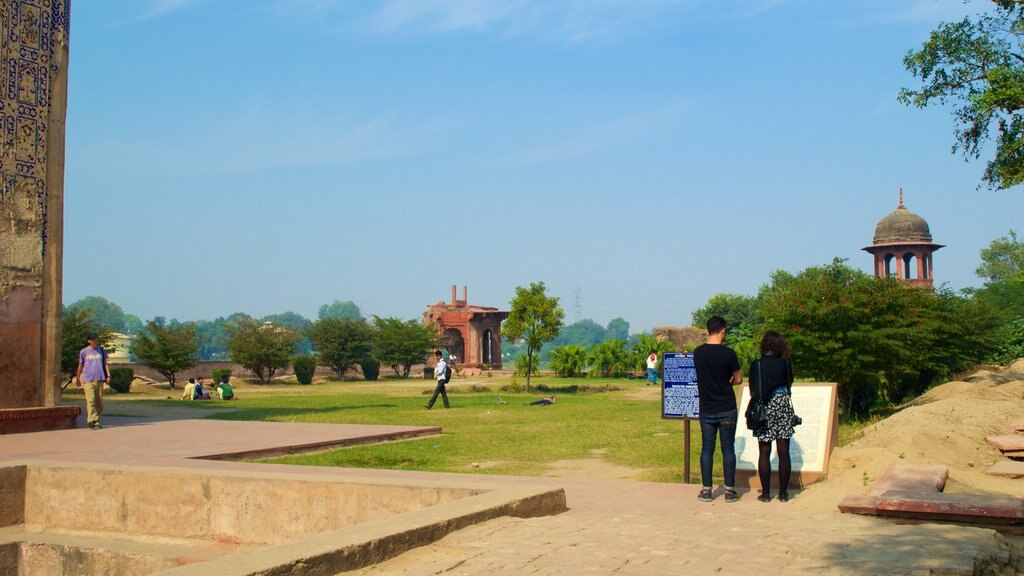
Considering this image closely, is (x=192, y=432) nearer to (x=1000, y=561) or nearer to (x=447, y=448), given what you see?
(x=447, y=448)

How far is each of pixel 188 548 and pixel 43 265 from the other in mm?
8803

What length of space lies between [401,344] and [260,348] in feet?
30.1

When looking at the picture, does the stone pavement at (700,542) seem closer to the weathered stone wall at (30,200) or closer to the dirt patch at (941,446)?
the dirt patch at (941,446)

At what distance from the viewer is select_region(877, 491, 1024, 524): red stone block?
687 centimetres

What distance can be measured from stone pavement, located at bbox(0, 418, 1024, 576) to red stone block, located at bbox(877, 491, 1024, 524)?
0.49 feet

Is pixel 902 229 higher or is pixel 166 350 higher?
pixel 902 229

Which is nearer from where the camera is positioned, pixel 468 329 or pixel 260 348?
pixel 260 348

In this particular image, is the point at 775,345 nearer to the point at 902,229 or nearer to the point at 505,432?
the point at 505,432

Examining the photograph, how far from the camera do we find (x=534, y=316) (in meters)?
34.4

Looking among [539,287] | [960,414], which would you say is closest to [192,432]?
[960,414]

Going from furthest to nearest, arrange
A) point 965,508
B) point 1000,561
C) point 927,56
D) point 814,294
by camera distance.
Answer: point 814,294 → point 927,56 → point 965,508 → point 1000,561

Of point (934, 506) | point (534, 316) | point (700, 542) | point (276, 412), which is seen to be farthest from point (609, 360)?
point (700, 542)

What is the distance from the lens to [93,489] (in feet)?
32.9

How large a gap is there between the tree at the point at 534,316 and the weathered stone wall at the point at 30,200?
19.3 m
